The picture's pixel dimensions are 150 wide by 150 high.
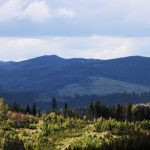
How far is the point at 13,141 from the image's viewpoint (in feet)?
310

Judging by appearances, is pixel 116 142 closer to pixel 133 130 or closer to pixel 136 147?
pixel 136 147

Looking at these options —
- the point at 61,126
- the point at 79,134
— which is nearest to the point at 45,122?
the point at 61,126

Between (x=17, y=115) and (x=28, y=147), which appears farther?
(x=17, y=115)

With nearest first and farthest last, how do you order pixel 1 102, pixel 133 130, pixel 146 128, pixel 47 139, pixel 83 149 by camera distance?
pixel 83 149 → pixel 47 139 → pixel 133 130 → pixel 146 128 → pixel 1 102

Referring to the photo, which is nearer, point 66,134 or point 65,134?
point 65,134

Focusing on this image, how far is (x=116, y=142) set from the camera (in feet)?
306

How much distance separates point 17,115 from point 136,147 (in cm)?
4132

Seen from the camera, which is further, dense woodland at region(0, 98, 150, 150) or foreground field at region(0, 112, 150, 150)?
foreground field at region(0, 112, 150, 150)

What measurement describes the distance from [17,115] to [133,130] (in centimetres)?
2807

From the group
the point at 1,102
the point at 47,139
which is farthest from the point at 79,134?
the point at 1,102

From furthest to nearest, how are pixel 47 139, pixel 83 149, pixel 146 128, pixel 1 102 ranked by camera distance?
pixel 1 102 → pixel 146 128 → pixel 47 139 → pixel 83 149

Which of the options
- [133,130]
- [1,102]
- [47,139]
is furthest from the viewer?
[1,102]

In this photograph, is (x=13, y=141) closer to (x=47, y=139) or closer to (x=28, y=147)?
(x=28, y=147)

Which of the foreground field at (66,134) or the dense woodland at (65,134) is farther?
the foreground field at (66,134)
